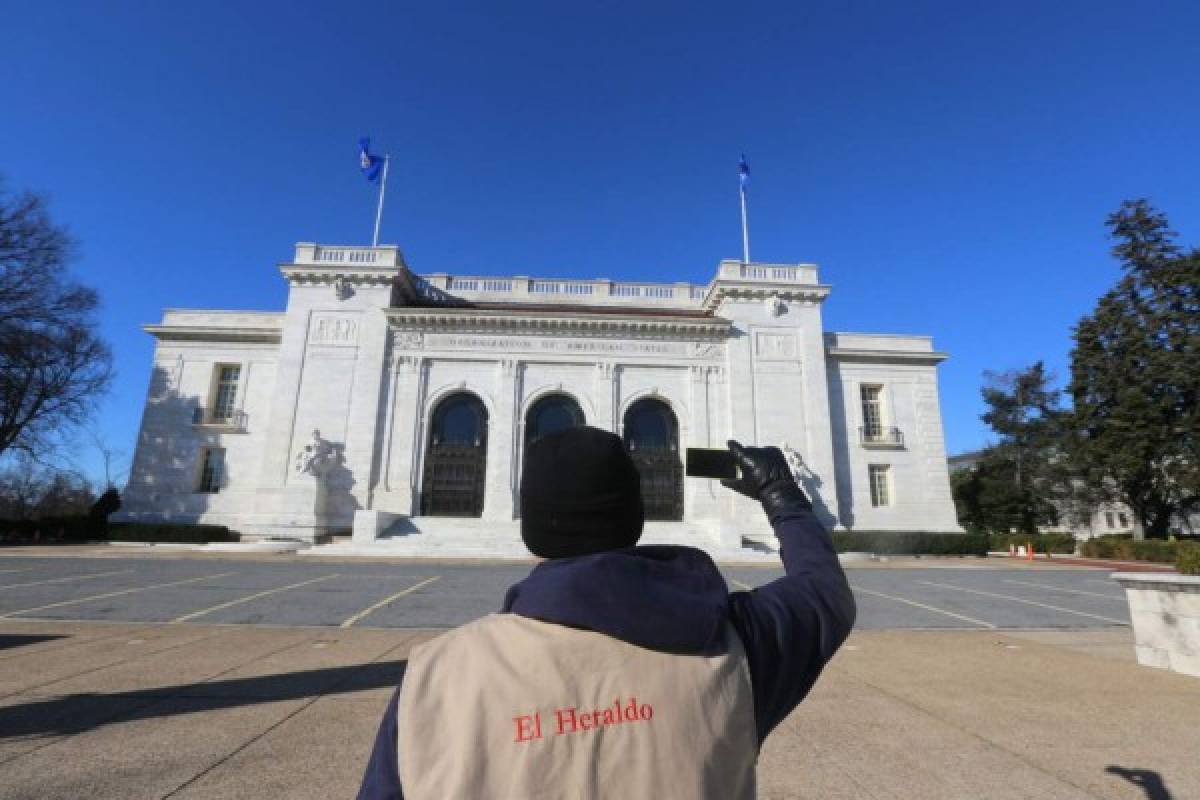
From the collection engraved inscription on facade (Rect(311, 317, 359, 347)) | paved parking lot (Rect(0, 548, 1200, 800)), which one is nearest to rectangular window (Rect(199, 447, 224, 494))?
engraved inscription on facade (Rect(311, 317, 359, 347))

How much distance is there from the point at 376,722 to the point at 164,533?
2693 cm

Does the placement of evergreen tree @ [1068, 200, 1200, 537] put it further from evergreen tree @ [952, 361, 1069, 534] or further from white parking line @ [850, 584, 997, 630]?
white parking line @ [850, 584, 997, 630]

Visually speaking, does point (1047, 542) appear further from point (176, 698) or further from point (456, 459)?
point (176, 698)

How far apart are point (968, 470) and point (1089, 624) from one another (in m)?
44.5

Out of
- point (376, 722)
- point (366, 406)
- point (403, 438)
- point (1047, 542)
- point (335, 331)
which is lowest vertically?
point (376, 722)

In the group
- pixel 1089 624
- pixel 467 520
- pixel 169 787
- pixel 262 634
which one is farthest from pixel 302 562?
pixel 1089 624

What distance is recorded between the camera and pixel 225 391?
31.0m

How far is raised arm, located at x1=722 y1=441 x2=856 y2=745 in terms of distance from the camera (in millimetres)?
1330

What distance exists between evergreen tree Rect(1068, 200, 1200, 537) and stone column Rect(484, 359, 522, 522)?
3176 centimetres

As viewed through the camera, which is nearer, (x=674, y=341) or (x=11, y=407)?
(x=11, y=407)

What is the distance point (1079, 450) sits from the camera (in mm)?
33625

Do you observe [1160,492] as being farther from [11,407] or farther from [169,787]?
[11,407]

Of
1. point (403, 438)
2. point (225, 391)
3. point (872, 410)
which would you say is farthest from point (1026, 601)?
point (225, 391)

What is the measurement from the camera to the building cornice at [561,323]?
29797 mm
